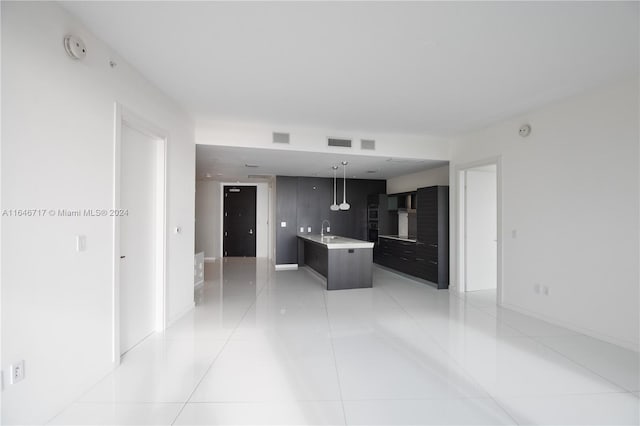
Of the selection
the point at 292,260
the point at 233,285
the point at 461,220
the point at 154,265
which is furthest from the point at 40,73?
the point at 292,260

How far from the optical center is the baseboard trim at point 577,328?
302 centimetres

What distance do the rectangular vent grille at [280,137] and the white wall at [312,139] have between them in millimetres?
62

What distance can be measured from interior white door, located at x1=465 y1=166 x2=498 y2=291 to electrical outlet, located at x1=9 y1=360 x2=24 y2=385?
18.7ft

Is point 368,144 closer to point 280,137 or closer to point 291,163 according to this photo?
point 280,137

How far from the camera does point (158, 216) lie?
11.4 feet

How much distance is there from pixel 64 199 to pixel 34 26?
3.41 feet

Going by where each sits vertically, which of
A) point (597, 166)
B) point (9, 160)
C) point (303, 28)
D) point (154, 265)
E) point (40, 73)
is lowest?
point (154, 265)

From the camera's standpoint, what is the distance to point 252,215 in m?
9.76

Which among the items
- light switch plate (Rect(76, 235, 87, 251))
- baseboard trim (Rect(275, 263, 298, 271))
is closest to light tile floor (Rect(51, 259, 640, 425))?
light switch plate (Rect(76, 235, 87, 251))

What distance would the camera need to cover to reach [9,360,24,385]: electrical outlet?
5.42ft

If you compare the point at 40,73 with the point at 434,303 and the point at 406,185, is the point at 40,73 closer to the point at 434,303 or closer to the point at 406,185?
the point at 434,303

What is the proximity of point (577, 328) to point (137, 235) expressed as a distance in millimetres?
4980

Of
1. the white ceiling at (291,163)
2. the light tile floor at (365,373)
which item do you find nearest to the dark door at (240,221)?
the white ceiling at (291,163)

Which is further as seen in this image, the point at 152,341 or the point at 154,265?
the point at 154,265
